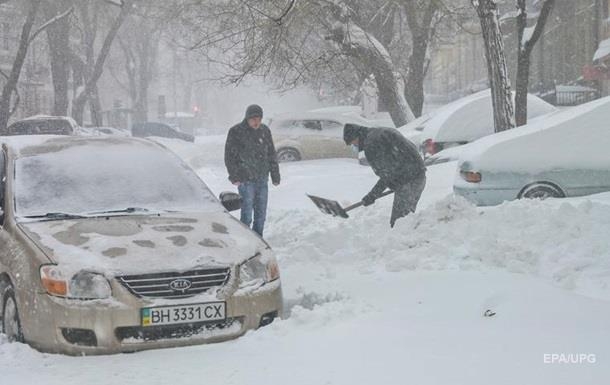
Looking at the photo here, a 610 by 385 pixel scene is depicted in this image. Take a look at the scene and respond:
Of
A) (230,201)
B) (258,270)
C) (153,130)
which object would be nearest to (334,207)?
(230,201)

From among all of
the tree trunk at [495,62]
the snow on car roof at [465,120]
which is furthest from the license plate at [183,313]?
the snow on car roof at [465,120]

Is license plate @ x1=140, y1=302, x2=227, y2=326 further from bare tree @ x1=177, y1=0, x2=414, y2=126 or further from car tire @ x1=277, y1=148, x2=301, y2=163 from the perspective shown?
car tire @ x1=277, y1=148, x2=301, y2=163

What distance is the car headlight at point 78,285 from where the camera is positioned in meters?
4.33

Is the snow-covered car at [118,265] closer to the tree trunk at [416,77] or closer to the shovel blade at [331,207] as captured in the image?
the shovel blade at [331,207]

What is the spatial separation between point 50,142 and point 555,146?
5.82m

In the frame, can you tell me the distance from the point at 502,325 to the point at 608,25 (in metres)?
29.8

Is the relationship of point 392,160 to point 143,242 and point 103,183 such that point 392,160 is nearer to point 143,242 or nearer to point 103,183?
point 103,183

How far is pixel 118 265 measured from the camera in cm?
442

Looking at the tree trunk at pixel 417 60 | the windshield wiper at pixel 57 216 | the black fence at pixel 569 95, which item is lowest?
the windshield wiper at pixel 57 216

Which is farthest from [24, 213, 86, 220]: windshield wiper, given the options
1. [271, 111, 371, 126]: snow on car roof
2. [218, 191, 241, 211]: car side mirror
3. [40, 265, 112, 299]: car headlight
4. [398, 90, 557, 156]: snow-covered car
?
[271, 111, 371, 126]: snow on car roof

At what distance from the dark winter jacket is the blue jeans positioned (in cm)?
149

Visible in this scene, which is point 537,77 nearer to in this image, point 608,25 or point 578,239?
point 608,25

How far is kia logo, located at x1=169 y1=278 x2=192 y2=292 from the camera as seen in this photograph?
446 cm

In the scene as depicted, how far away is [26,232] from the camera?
485 cm
